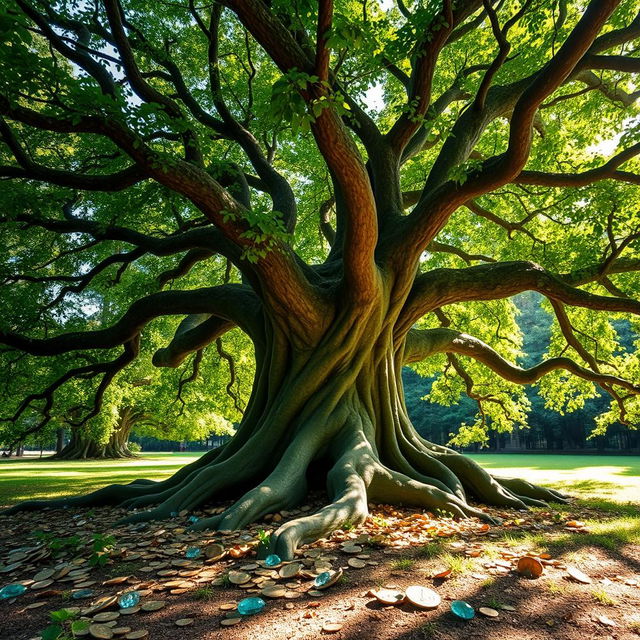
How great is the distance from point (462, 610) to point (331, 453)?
3.64 meters

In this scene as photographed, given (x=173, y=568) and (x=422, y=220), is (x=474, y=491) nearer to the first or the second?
(x=422, y=220)

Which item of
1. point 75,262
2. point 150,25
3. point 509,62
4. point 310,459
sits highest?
point 150,25

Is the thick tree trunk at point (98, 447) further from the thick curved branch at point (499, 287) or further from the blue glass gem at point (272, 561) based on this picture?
the blue glass gem at point (272, 561)

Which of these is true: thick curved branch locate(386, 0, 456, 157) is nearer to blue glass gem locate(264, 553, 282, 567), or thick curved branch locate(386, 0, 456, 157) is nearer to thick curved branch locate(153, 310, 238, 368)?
blue glass gem locate(264, 553, 282, 567)

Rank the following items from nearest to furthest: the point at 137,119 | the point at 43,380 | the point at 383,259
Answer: the point at 137,119 < the point at 383,259 < the point at 43,380

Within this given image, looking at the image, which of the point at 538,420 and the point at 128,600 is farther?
the point at 538,420

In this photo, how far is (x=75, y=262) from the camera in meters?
10.7

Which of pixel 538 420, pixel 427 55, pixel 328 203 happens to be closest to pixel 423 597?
pixel 427 55

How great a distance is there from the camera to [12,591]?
9.26ft

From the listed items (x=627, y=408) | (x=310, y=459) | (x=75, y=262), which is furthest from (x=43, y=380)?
(x=627, y=408)

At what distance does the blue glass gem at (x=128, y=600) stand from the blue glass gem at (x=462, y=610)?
1.80 meters

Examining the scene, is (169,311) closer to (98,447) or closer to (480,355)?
(480,355)

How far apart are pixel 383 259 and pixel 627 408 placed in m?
8.46

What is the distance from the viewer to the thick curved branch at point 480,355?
8633mm
